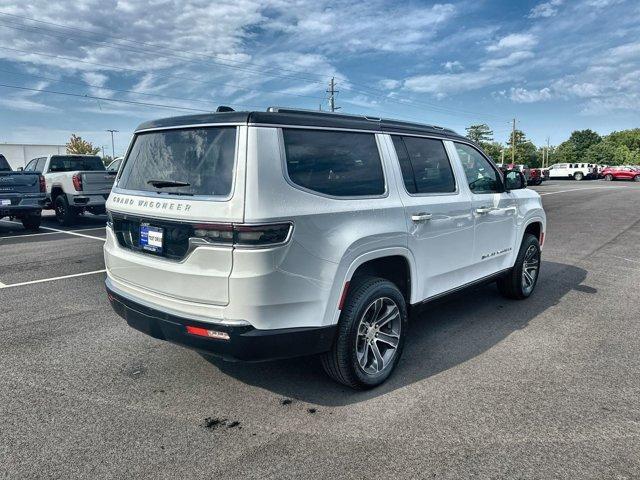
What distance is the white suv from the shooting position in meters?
2.61

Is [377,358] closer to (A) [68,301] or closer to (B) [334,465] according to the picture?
(B) [334,465]

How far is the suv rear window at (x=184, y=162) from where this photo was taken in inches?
107

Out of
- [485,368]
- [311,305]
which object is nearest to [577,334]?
[485,368]

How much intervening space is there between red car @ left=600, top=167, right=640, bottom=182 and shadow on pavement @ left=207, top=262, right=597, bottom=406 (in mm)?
45688

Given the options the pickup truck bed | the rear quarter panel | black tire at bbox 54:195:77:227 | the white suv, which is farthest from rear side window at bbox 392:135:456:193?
black tire at bbox 54:195:77:227

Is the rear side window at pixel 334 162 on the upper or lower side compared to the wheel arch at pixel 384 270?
upper

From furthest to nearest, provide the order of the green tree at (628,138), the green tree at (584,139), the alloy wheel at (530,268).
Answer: the green tree at (584,139), the green tree at (628,138), the alloy wheel at (530,268)

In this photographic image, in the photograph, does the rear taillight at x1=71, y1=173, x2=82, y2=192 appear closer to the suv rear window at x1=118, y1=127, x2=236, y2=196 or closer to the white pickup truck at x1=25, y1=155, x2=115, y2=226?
the white pickup truck at x1=25, y1=155, x2=115, y2=226

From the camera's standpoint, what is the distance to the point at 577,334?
4422mm

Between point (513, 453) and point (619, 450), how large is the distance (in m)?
0.61

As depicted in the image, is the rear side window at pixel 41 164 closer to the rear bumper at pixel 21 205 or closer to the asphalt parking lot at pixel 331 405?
the rear bumper at pixel 21 205

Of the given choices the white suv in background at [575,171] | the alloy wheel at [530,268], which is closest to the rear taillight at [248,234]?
the alloy wheel at [530,268]

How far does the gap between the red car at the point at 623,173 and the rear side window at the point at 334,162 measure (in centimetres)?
4950

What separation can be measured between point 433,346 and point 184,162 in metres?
2.62
